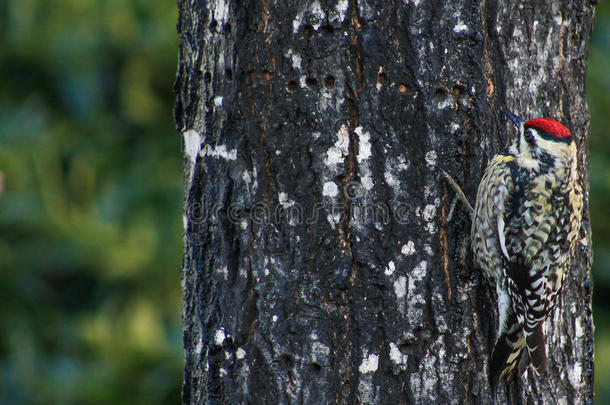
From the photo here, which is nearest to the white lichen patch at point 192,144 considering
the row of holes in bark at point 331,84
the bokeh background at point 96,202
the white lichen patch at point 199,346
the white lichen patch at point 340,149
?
the row of holes in bark at point 331,84

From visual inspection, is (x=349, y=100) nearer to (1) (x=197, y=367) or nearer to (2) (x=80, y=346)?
(1) (x=197, y=367)

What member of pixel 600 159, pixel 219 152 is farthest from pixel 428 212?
pixel 600 159

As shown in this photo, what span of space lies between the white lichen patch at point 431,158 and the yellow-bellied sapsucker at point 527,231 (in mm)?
213

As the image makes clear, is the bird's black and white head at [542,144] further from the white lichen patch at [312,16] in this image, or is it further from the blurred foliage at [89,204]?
the blurred foliage at [89,204]

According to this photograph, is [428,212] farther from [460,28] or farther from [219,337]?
[219,337]

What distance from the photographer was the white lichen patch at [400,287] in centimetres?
208

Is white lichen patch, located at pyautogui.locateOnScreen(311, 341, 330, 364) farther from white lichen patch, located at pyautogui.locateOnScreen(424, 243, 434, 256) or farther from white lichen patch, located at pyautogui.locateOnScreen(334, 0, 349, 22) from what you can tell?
white lichen patch, located at pyautogui.locateOnScreen(334, 0, 349, 22)

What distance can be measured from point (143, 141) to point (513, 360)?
4.23 meters

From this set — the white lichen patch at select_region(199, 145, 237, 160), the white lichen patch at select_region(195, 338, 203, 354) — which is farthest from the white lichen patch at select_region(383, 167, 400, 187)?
the white lichen patch at select_region(195, 338, 203, 354)

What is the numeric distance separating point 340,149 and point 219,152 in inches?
15.1

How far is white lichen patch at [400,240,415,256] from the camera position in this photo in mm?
2100

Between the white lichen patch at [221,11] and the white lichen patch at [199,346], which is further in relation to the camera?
the white lichen patch at [199,346]

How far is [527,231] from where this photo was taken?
275cm

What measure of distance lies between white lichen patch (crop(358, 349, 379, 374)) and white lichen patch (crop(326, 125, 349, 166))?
1.83 ft
